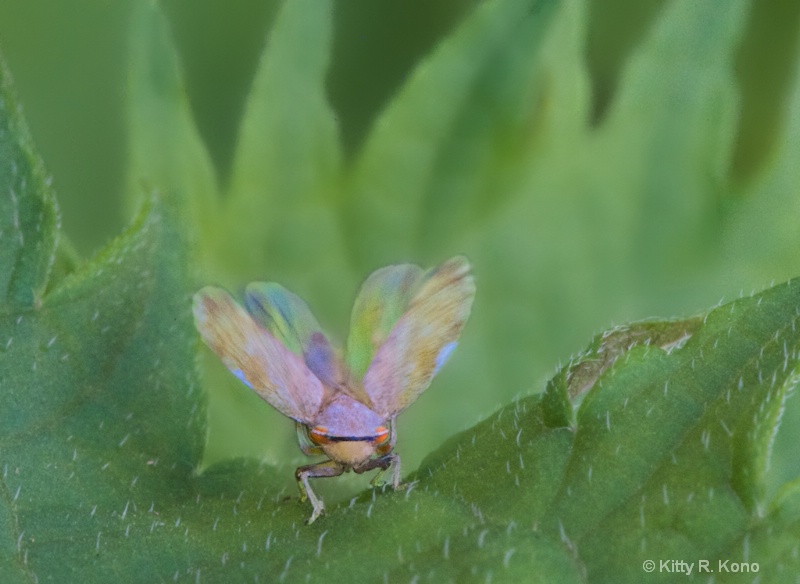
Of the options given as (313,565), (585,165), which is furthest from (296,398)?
(585,165)

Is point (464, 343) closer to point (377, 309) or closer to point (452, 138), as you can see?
point (452, 138)

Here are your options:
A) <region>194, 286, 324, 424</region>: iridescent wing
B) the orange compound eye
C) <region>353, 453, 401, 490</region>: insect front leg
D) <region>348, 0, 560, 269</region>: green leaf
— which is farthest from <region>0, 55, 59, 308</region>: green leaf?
<region>348, 0, 560, 269</region>: green leaf

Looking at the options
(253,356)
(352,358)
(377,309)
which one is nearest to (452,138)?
(377,309)

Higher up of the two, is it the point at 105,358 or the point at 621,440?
the point at 105,358

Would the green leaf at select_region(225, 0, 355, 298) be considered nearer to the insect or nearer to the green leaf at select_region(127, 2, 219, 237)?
the green leaf at select_region(127, 2, 219, 237)

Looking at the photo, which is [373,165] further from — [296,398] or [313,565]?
[313,565]

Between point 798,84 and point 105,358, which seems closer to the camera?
point 105,358

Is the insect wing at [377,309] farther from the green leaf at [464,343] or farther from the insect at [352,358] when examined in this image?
the green leaf at [464,343]

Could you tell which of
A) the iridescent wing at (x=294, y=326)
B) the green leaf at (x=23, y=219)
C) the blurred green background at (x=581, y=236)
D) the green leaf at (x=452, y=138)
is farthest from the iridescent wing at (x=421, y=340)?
the green leaf at (x=452, y=138)
